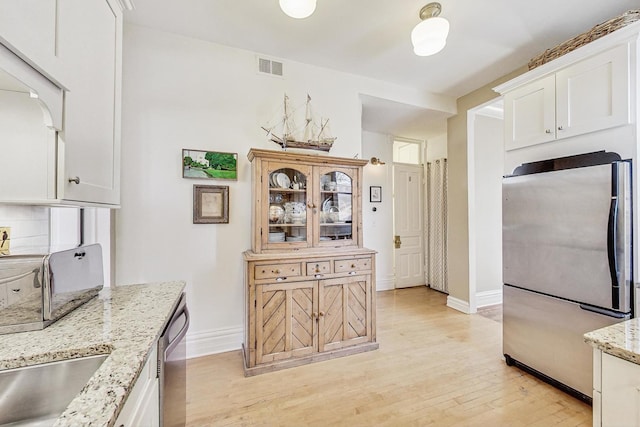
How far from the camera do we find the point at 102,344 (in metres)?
0.90

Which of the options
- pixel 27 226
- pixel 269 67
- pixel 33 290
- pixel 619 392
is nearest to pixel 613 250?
pixel 619 392

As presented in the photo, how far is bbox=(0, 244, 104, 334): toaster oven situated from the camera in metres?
0.95

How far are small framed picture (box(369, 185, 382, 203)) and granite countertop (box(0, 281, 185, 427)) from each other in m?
3.53

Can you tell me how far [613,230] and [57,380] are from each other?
2800 mm

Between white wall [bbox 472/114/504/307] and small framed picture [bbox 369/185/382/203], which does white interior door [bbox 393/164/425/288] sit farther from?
white wall [bbox 472/114/504/307]

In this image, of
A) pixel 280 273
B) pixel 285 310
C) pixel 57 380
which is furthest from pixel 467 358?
pixel 57 380

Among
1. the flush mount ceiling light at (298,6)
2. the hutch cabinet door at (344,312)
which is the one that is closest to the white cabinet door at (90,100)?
the flush mount ceiling light at (298,6)

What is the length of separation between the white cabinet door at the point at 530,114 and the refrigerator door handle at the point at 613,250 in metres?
0.70

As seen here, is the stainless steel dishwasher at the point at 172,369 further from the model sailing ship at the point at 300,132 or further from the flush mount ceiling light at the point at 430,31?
the flush mount ceiling light at the point at 430,31

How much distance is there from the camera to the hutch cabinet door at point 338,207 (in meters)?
2.55

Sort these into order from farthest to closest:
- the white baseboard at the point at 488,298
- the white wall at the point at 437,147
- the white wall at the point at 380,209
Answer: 1. the white wall at the point at 437,147
2. the white wall at the point at 380,209
3. the white baseboard at the point at 488,298

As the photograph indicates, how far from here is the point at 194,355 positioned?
2414 millimetres

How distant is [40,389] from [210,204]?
5.77 ft

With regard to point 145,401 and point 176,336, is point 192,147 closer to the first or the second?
point 176,336
